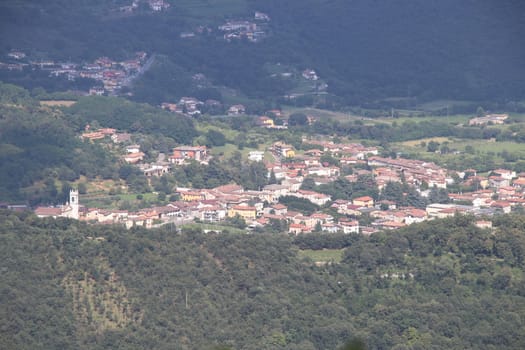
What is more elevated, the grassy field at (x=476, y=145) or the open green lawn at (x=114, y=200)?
the grassy field at (x=476, y=145)

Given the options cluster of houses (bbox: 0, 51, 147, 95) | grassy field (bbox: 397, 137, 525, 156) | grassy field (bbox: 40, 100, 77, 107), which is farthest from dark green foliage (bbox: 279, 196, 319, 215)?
cluster of houses (bbox: 0, 51, 147, 95)

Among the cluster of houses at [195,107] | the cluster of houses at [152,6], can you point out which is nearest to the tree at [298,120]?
the cluster of houses at [195,107]

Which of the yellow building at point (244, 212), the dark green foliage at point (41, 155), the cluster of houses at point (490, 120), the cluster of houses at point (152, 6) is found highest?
the cluster of houses at point (152, 6)

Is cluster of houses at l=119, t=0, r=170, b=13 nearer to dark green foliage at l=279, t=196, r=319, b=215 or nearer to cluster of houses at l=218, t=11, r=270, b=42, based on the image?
cluster of houses at l=218, t=11, r=270, b=42

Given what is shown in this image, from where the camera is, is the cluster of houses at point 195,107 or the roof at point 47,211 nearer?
the roof at point 47,211

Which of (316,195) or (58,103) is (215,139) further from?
(316,195)

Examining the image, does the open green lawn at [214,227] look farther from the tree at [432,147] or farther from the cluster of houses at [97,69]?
the cluster of houses at [97,69]

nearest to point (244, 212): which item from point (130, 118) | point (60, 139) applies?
point (60, 139)
